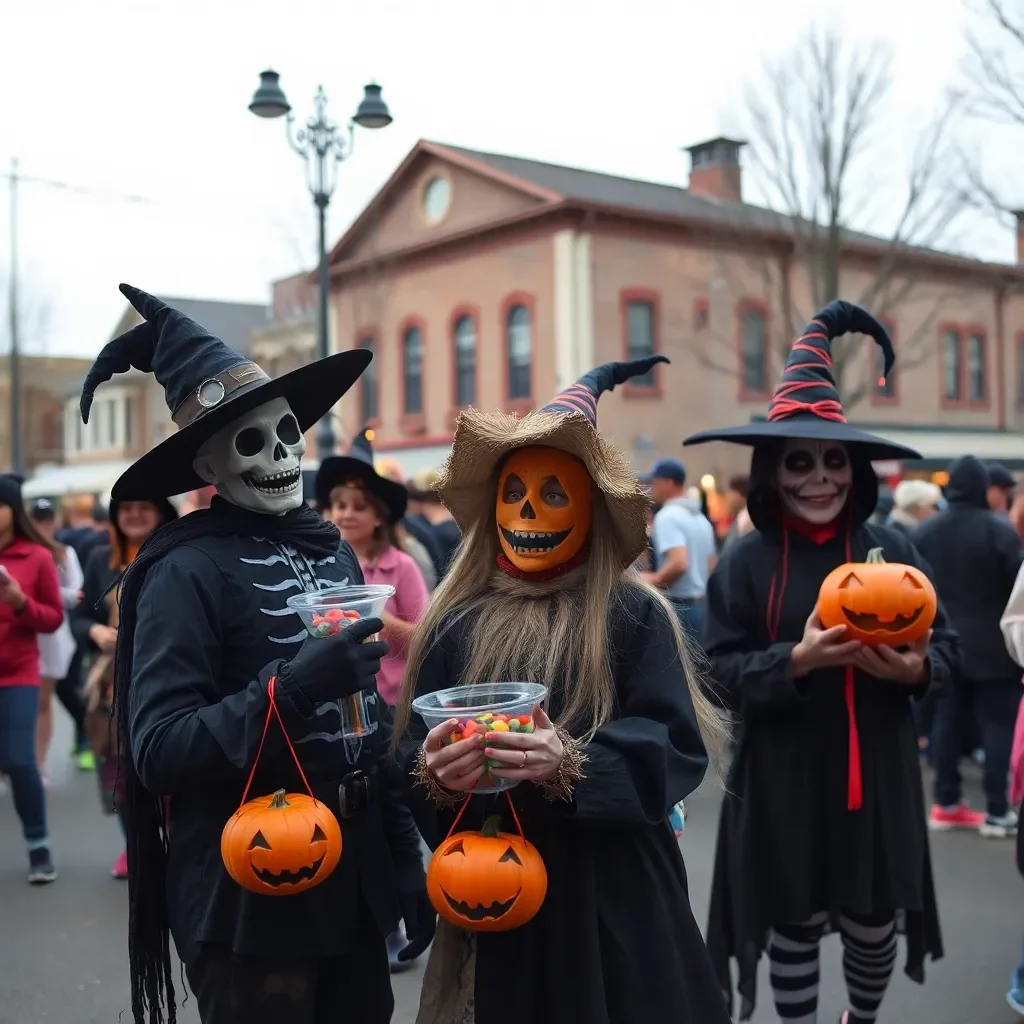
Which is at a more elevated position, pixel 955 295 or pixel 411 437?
pixel 955 295

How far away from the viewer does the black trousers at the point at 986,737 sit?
670 centimetres

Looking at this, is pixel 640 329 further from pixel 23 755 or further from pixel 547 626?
pixel 547 626

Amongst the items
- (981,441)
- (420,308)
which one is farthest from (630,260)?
(981,441)

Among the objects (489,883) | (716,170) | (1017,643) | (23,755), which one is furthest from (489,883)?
(716,170)

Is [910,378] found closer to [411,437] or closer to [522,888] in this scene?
[411,437]

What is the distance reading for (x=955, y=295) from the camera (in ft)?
85.2

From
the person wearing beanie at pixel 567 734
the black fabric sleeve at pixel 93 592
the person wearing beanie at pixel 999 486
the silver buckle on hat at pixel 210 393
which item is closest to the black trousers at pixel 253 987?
the person wearing beanie at pixel 567 734

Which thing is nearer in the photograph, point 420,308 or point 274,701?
point 274,701

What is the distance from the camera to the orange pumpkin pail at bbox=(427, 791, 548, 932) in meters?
2.28

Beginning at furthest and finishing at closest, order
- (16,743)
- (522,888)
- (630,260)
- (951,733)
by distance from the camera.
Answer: (630,260) < (951,733) < (16,743) < (522,888)

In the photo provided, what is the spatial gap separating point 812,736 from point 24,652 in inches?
166

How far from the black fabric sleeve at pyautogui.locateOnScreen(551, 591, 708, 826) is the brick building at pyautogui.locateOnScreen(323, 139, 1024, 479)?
1922 cm

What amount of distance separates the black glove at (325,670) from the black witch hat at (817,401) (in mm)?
1791

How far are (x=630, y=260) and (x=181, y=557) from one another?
74.6 feet
